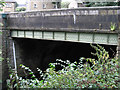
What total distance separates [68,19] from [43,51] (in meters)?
7.85

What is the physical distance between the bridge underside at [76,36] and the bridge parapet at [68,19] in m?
0.39

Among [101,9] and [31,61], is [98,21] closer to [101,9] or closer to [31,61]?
[101,9]

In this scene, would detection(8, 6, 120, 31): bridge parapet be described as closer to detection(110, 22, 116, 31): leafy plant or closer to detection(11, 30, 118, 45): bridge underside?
detection(110, 22, 116, 31): leafy plant

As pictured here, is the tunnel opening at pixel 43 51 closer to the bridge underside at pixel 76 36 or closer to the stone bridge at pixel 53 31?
the stone bridge at pixel 53 31

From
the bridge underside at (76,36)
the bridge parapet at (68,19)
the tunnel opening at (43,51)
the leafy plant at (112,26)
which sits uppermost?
the bridge parapet at (68,19)

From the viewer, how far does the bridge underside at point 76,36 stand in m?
8.02

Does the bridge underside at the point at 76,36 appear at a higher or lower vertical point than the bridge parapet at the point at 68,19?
lower

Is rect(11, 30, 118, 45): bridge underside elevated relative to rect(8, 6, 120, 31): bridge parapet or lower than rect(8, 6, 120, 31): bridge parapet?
lower

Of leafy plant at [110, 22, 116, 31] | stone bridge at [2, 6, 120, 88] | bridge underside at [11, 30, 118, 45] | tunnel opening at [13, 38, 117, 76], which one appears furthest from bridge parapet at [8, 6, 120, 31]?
tunnel opening at [13, 38, 117, 76]

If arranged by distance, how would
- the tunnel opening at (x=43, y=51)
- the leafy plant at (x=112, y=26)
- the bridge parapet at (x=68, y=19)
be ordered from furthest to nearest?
the tunnel opening at (x=43, y=51) < the bridge parapet at (x=68, y=19) < the leafy plant at (x=112, y=26)

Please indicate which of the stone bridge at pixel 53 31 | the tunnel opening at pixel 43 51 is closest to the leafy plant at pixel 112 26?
the stone bridge at pixel 53 31

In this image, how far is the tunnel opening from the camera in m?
14.1

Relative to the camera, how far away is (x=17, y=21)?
12.5 meters

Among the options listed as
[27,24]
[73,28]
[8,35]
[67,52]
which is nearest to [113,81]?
[73,28]
